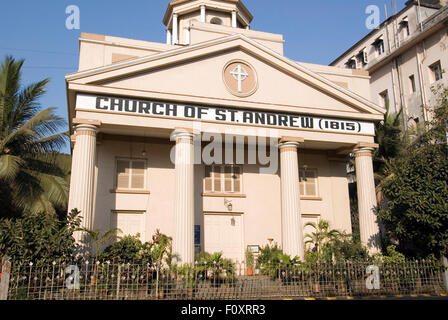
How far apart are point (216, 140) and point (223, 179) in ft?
6.58

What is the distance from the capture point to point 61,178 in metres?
19.3

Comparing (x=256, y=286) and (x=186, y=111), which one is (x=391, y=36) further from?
(x=256, y=286)

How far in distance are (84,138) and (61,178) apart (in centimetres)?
541

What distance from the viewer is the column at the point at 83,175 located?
14.2 metres

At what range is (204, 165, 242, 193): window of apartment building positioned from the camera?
61.9 feet

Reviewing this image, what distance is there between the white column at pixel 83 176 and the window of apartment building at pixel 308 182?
32.3ft

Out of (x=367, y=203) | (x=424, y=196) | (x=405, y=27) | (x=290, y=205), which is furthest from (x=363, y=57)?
(x=424, y=196)

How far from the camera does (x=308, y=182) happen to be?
20266 millimetres

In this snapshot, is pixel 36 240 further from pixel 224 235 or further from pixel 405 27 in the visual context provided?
pixel 405 27

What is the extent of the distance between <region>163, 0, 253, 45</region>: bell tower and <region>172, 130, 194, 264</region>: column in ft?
28.1

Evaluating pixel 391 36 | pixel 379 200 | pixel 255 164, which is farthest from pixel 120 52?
pixel 391 36

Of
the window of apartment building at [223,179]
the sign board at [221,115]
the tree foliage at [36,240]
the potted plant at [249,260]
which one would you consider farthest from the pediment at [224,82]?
the potted plant at [249,260]

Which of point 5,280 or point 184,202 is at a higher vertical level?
point 184,202

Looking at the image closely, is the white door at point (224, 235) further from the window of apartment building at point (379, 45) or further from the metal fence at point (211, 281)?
the window of apartment building at point (379, 45)
